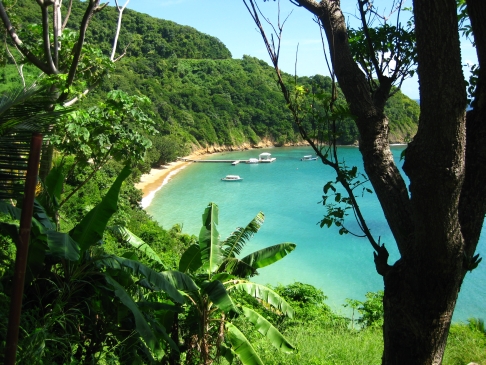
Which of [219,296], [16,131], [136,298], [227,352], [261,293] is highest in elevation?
[16,131]

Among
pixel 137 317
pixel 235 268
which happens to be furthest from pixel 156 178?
pixel 137 317

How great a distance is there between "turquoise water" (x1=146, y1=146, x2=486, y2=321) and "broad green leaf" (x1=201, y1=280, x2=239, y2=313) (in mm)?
1095

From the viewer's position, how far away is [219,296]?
427cm

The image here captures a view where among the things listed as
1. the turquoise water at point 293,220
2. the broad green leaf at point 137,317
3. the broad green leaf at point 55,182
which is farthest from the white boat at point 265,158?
the broad green leaf at point 137,317

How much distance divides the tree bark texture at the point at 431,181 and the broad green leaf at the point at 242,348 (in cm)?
254

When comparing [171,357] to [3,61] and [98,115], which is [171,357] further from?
[3,61]

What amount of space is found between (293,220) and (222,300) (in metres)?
21.9

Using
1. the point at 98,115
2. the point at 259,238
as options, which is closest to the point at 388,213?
the point at 98,115

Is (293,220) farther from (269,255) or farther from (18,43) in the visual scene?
(18,43)

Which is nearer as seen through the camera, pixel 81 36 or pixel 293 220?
pixel 81 36

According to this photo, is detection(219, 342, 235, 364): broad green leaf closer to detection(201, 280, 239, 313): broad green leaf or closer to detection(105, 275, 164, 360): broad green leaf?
detection(201, 280, 239, 313): broad green leaf

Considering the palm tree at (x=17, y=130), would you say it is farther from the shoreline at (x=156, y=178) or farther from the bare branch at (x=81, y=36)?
the shoreline at (x=156, y=178)

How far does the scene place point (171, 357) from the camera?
462 centimetres

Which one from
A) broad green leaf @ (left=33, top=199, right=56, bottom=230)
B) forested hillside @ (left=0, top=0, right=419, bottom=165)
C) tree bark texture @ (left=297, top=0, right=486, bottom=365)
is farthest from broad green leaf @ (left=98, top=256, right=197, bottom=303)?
Answer: forested hillside @ (left=0, top=0, right=419, bottom=165)
